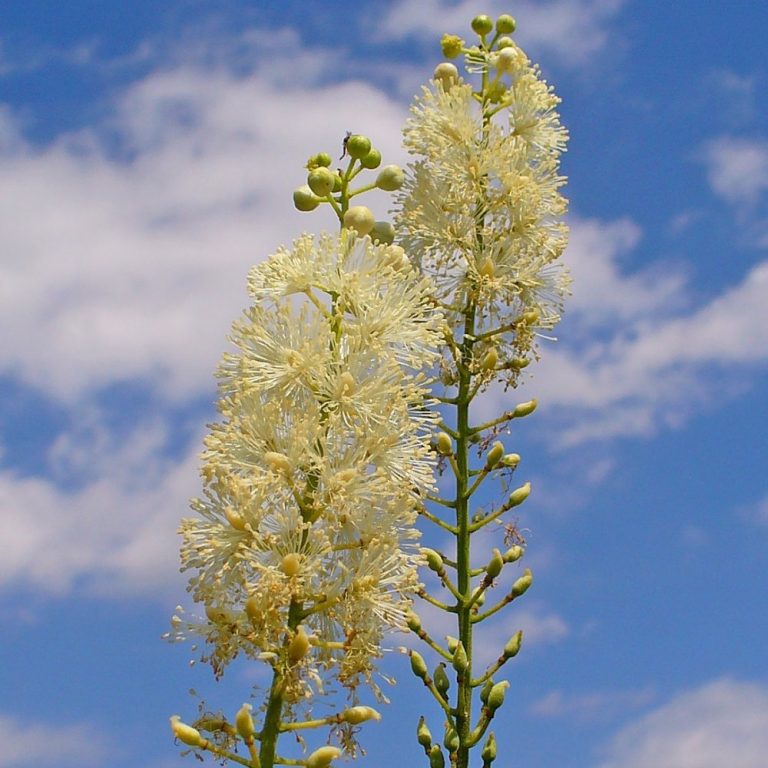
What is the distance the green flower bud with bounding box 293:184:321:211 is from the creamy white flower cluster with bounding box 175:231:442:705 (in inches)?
23.1

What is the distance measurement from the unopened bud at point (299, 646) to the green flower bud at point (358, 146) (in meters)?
2.58

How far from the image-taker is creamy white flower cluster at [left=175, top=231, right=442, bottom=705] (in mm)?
5258

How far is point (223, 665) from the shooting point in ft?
17.7

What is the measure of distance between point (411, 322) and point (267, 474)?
1.11 metres

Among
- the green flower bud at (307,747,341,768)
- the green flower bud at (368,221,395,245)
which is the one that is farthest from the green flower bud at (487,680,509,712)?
the green flower bud at (368,221,395,245)

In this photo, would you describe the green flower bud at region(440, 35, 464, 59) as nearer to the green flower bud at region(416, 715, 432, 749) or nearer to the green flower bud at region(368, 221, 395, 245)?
the green flower bud at region(368, 221, 395, 245)

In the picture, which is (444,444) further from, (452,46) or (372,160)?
(452,46)

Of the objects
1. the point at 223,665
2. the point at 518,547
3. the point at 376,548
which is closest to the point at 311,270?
the point at 376,548

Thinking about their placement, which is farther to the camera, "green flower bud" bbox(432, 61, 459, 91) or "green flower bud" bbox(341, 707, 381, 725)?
"green flower bud" bbox(432, 61, 459, 91)

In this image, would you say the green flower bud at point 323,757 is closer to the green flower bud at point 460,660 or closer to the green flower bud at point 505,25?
the green flower bud at point 460,660

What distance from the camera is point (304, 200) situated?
20.7 ft

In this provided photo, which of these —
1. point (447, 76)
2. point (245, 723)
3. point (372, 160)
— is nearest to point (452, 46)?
point (447, 76)

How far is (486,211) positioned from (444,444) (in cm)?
170

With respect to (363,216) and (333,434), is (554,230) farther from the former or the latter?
(333,434)
